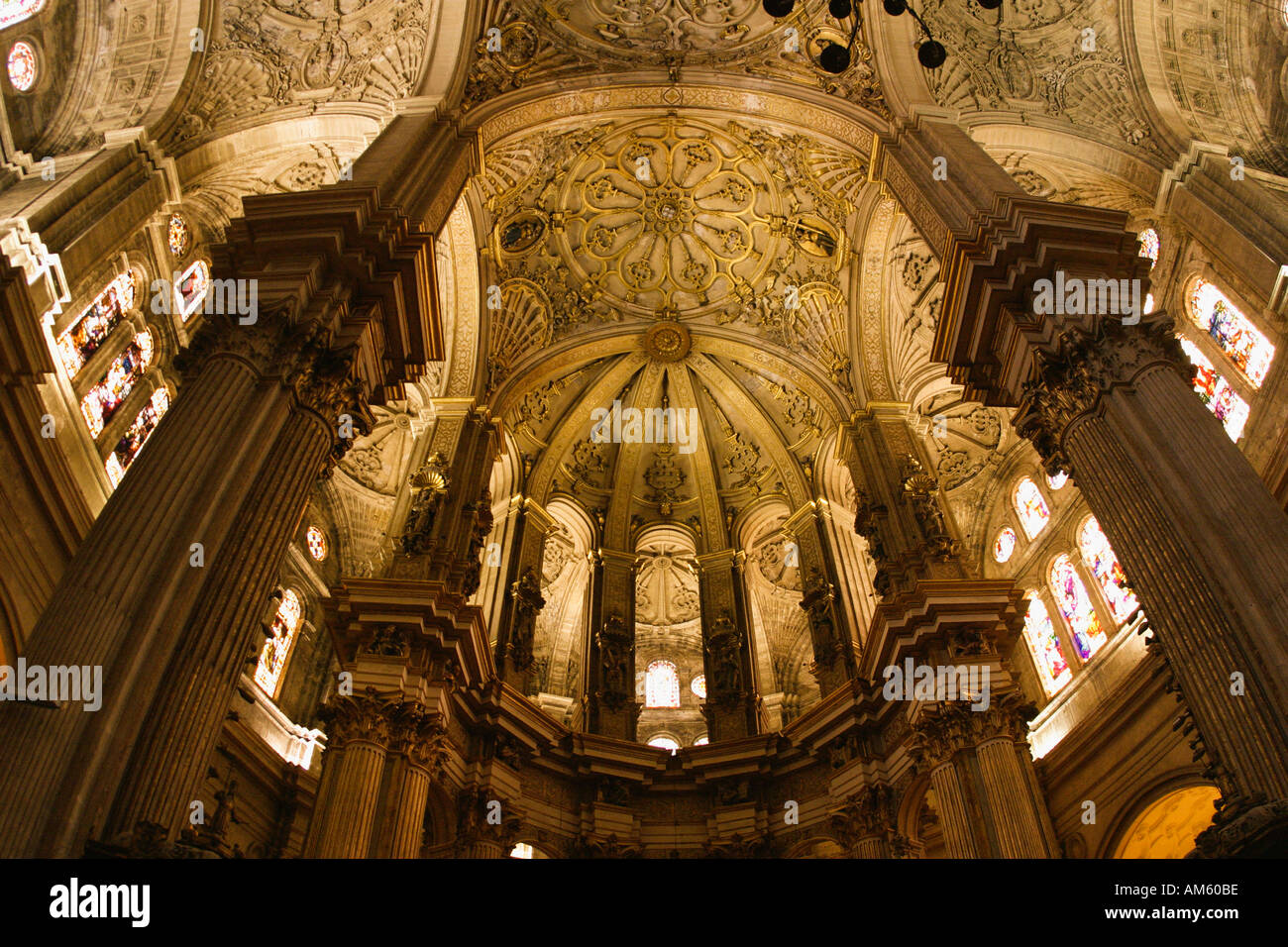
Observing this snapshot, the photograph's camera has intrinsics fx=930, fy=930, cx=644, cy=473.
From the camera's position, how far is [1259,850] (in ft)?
20.3

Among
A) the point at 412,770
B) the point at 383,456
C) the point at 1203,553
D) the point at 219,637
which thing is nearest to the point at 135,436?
the point at 383,456

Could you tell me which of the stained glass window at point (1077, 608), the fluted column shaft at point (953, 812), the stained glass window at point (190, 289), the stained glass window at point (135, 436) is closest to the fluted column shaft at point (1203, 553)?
the fluted column shaft at point (953, 812)

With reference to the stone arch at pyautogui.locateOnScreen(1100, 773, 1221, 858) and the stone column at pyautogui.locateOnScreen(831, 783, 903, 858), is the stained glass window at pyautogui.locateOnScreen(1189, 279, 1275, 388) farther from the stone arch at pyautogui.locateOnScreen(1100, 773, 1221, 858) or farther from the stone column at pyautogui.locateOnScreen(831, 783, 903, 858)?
the stone column at pyautogui.locateOnScreen(831, 783, 903, 858)

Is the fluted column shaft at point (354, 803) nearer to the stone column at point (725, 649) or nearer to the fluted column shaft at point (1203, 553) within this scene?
the stone column at point (725, 649)

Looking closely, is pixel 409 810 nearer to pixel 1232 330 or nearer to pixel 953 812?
pixel 953 812

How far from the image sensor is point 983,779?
12203mm

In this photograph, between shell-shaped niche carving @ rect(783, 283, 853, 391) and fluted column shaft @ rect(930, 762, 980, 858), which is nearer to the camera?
fluted column shaft @ rect(930, 762, 980, 858)

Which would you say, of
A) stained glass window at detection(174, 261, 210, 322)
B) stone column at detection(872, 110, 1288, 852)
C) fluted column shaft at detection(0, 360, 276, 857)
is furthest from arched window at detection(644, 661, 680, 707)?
fluted column shaft at detection(0, 360, 276, 857)

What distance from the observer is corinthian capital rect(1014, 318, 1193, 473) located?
8.86 metres

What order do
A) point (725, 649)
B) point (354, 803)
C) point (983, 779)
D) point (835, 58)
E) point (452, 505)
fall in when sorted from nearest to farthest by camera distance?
point (835, 58), point (354, 803), point (983, 779), point (452, 505), point (725, 649)

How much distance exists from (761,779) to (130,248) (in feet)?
43.7

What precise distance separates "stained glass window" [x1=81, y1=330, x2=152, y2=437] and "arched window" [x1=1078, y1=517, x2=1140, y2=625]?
1556cm

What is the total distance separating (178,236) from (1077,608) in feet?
54.7
